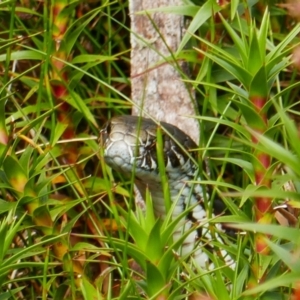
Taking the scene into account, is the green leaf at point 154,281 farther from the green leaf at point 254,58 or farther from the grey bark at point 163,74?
the grey bark at point 163,74

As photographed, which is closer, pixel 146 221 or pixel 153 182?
pixel 146 221

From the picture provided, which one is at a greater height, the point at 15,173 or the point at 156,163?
the point at 15,173

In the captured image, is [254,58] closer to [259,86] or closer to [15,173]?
[259,86]

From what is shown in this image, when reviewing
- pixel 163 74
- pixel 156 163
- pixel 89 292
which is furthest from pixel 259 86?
pixel 163 74

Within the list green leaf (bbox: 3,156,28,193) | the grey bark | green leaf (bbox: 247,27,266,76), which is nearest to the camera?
green leaf (bbox: 247,27,266,76)

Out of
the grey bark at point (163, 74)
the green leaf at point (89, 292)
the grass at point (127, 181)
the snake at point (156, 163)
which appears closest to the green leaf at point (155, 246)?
the grass at point (127, 181)

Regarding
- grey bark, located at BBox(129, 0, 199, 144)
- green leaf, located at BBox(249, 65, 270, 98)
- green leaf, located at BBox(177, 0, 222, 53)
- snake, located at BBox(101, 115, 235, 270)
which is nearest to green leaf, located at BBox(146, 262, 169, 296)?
green leaf, located at BBox(249, 65, 270, 98)

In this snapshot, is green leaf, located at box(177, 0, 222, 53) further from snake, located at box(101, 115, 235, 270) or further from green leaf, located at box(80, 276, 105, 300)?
green leaf, located at box(80, 276, 105, 300)

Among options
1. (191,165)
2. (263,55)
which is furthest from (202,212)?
(263,55)

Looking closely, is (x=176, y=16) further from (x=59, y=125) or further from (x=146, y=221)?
(x=146, y=221)
